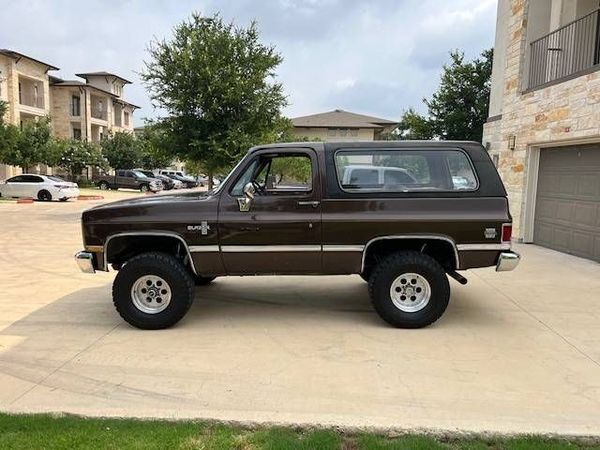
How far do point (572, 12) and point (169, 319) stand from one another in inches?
450

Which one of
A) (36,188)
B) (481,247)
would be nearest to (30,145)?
(36,188)

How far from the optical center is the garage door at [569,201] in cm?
1002

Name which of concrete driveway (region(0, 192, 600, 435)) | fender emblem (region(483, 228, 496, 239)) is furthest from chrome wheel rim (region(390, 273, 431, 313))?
fender emblem (region(483, 228, 496, 239))

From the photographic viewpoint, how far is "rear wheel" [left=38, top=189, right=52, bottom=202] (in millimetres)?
27100

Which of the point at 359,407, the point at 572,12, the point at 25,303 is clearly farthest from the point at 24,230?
the point at 572,12

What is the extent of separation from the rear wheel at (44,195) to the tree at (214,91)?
11.5 meters

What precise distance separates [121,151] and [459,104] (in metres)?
32.5

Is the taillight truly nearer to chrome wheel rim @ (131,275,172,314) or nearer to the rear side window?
the rear side window

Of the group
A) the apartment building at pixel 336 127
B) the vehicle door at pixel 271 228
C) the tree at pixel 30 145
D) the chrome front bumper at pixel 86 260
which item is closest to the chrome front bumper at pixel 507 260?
the vehicle door at pixel 271 228

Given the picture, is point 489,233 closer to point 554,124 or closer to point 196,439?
point 196,439

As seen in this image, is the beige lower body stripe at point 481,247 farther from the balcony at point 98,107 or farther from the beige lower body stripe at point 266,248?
the balcony at point 98,107

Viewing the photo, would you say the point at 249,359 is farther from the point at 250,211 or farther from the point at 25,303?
the point at 25,303

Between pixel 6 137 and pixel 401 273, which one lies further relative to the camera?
pixel 6 137

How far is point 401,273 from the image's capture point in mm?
5688
